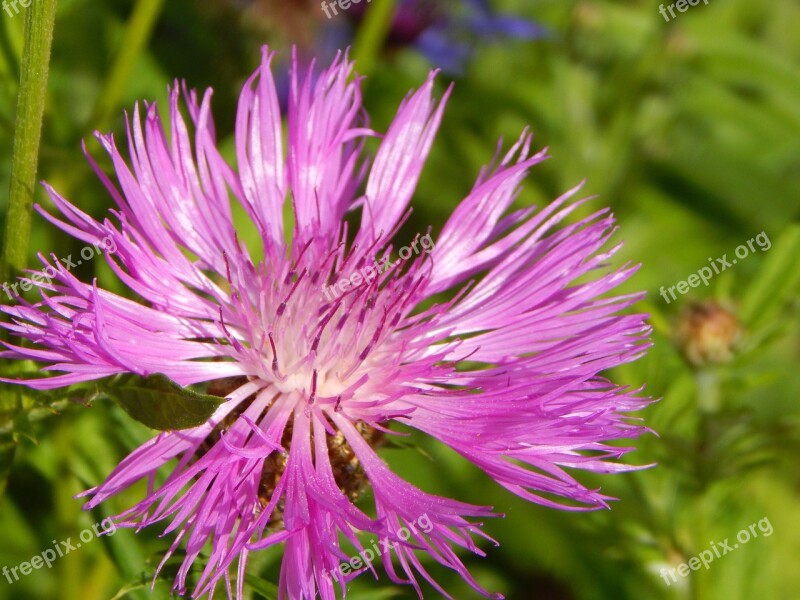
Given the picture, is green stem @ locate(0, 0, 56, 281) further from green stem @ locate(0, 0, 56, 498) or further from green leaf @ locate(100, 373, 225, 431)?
green leaf @ locate(100, 373, 225, 431)

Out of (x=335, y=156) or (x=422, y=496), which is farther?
(x=335, y=156)

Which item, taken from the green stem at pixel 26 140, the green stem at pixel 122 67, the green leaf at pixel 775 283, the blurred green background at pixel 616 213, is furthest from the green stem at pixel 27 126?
the green leaf at pixel 775 283

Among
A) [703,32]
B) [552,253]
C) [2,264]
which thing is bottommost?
[552,253]

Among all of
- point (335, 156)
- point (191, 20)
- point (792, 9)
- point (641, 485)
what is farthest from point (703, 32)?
point (335, 156)

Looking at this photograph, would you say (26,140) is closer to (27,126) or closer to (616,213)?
(27,126)

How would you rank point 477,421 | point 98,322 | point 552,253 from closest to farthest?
1. point 98,322
2. point 477,421
3. point 552,253

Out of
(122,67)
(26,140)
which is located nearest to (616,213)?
(122,67)

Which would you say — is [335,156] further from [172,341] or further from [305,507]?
[305,507]
